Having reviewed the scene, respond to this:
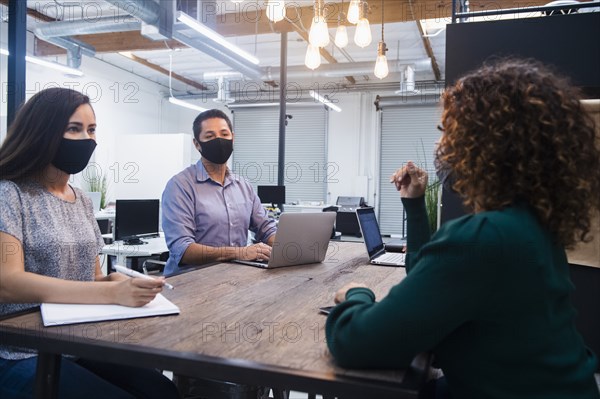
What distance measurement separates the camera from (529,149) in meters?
0.97

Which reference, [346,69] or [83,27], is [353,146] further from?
[83,27]

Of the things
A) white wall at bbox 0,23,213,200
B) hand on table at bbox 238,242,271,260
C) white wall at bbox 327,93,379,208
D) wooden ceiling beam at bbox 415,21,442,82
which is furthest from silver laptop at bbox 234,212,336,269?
white wall at bbox 327,93,379,208

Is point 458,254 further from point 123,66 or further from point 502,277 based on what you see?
point 123,66

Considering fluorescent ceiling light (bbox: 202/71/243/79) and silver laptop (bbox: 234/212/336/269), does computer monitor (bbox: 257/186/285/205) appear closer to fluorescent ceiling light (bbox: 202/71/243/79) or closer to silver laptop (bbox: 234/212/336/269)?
fluorescent ceiling light (bbox: 202/71/243/79)

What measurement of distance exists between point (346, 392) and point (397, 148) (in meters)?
10.2

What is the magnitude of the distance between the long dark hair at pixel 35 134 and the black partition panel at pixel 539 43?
190 cm

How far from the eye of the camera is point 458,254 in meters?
0.90

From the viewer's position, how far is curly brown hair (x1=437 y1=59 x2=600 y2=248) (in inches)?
38.4

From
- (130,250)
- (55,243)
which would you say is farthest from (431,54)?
(55,243)

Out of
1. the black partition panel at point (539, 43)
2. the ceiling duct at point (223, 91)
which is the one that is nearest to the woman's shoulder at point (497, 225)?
the black partition panel at point (539, 43)

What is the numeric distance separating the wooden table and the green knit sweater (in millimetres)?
68

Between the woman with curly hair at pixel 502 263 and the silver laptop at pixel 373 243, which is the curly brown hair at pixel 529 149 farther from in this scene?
the silver laptop at pixel 373 243

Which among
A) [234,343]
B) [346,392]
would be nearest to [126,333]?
[234,343]

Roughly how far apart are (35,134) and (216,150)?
1196 mm
